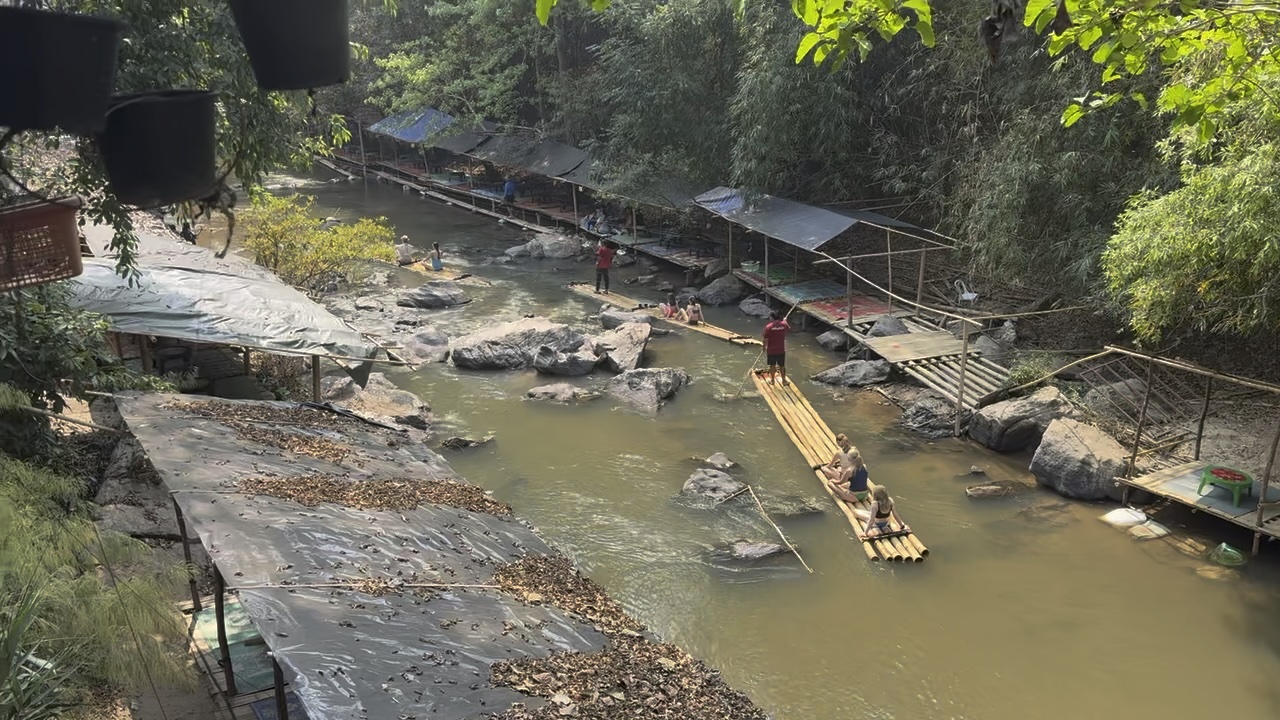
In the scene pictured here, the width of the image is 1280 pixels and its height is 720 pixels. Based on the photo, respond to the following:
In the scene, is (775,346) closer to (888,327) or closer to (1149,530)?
(888,327)

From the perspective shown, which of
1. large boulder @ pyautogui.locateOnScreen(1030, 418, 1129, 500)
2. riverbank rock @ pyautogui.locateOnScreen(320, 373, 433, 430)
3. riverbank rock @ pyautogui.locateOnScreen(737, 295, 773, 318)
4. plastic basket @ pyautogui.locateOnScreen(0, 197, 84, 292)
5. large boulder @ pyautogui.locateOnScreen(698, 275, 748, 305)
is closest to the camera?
plastic basket @ pyautogui.locateOnScreen(0, 197, 84, 292)

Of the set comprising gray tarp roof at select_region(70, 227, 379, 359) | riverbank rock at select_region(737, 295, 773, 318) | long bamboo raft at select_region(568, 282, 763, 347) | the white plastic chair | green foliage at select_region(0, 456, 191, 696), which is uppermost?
gray tarp roof at select_region(70, 227, 379, 359)

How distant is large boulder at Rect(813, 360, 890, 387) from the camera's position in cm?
1428

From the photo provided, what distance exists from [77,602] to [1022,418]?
1041 cm

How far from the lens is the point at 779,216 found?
17375mm

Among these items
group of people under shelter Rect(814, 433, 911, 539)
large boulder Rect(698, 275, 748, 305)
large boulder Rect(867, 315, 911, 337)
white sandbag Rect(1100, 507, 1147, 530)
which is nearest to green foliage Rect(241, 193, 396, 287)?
large boulder Rect(698, 275, 748, 305)

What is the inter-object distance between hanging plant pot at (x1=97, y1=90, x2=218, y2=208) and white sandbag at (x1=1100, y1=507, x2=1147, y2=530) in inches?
389

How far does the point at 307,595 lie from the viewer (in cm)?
468

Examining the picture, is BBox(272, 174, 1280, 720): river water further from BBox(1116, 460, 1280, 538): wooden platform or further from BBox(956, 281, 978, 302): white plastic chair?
BBox(956, 281, 978, 302): white plastic chair

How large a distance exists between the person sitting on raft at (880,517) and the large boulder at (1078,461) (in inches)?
85.6

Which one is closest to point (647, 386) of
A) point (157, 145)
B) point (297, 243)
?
point (297, 243)

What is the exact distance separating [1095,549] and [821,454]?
3.32 metres

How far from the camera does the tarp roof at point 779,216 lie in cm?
1595

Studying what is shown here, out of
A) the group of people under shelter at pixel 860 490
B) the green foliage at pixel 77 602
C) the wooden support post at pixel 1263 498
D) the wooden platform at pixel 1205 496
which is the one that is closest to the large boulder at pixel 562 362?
the group of people under shelter at pixel 860 490
